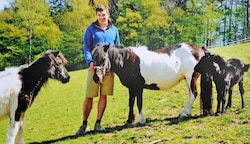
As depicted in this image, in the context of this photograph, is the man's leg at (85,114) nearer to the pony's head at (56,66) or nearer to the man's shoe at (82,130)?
the man's shoe at (82,130)

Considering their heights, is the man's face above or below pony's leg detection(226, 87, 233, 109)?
above

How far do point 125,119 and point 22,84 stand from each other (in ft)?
3.58

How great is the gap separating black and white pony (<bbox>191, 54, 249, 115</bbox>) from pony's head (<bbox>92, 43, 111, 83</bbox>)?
913mm

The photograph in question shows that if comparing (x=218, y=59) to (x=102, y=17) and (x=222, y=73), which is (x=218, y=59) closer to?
(x=222, y=73)

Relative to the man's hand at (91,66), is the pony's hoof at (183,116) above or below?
below

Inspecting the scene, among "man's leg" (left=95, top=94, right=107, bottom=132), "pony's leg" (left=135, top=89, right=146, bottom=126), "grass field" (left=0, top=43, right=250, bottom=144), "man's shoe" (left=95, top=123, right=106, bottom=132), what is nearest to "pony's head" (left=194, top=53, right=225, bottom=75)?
"grass field" (left=0, top=43, right=250, bottom=144)

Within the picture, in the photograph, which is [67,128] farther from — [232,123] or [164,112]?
[232,123]

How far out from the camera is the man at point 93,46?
10.3 feet

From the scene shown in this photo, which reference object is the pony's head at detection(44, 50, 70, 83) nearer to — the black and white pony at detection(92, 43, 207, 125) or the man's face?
the black and white pony at detection(92, 43, 207, 125)

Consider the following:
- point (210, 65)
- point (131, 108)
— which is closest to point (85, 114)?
point (131, 108)

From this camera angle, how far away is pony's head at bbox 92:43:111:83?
9.58 feet

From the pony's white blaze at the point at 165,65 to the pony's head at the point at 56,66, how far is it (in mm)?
737

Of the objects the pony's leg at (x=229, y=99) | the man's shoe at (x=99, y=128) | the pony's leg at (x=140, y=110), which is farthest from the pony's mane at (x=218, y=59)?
the man's shoe at (x=99, y=128)

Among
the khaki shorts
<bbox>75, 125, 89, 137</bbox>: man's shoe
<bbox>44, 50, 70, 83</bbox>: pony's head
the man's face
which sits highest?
the man's face
